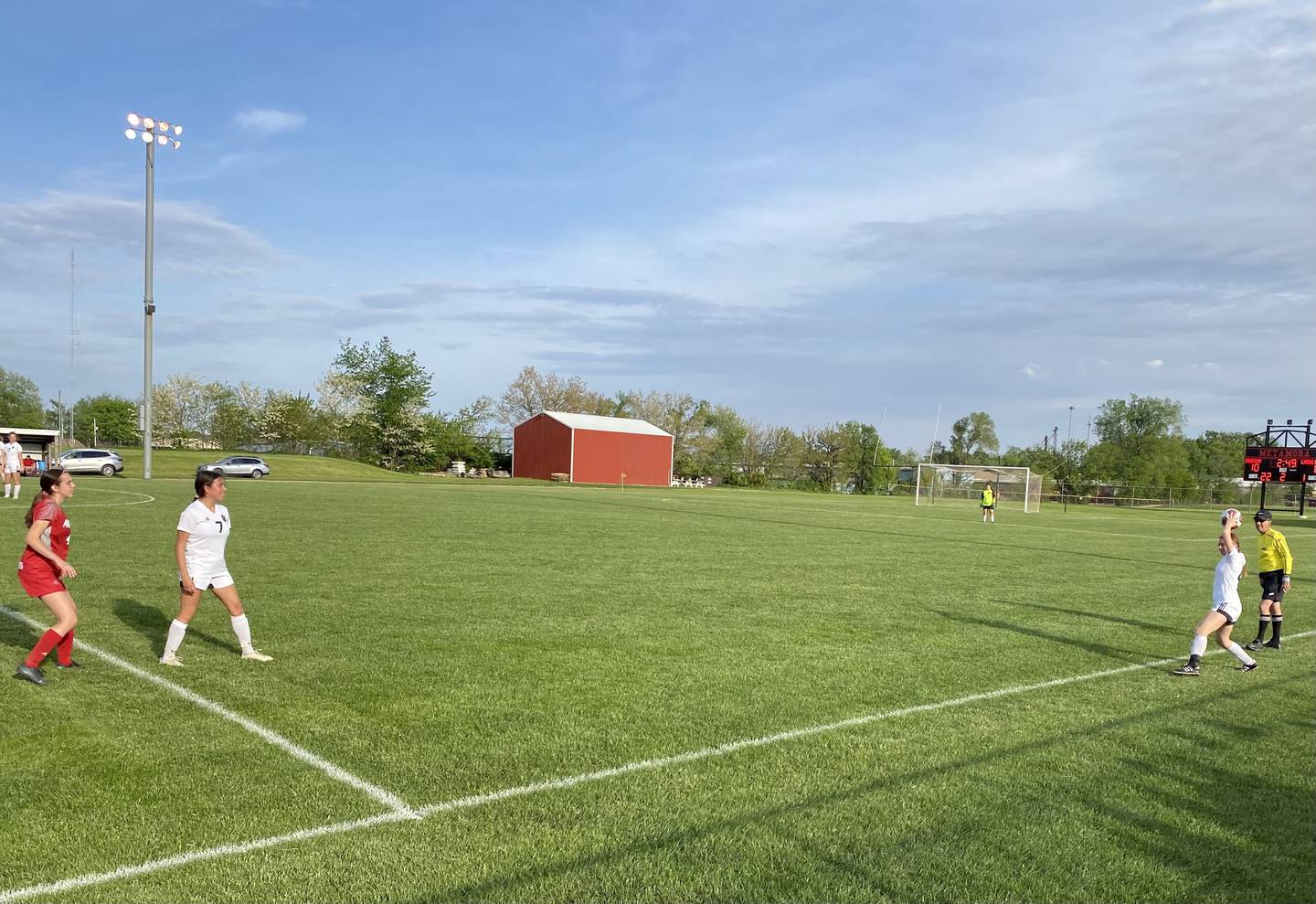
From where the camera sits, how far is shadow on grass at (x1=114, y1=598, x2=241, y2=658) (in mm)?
8656

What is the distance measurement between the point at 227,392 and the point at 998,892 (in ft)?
342

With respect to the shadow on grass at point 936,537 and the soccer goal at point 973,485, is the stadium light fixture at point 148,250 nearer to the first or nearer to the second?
the shadow on grass at point 936,537

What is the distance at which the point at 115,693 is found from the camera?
685 cm

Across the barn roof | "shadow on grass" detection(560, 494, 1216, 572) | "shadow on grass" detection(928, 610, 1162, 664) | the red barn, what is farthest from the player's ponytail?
the red barn

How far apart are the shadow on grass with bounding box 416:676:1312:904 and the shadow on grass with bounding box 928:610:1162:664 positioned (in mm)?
3944

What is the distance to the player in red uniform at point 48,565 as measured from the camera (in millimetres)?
7113

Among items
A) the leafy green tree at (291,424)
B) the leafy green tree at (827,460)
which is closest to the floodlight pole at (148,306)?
the leafy green tree at (291,424)

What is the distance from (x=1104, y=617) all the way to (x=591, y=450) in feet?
200

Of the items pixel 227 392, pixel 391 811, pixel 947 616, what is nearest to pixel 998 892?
pixel 391 811

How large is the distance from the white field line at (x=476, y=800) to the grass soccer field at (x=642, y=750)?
23 mm

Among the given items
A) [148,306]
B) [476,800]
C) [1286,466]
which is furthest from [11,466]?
[1286,466]

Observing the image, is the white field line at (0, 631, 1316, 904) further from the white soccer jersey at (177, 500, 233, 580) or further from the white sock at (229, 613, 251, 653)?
the white sock at (229, 613, 251, 653)

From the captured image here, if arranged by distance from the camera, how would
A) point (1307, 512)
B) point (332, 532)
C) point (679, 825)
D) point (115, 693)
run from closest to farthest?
point (679, 825) → point (115, 693) → point (332, 532) → point (1307, 512)

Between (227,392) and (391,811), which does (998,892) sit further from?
(227,392)
